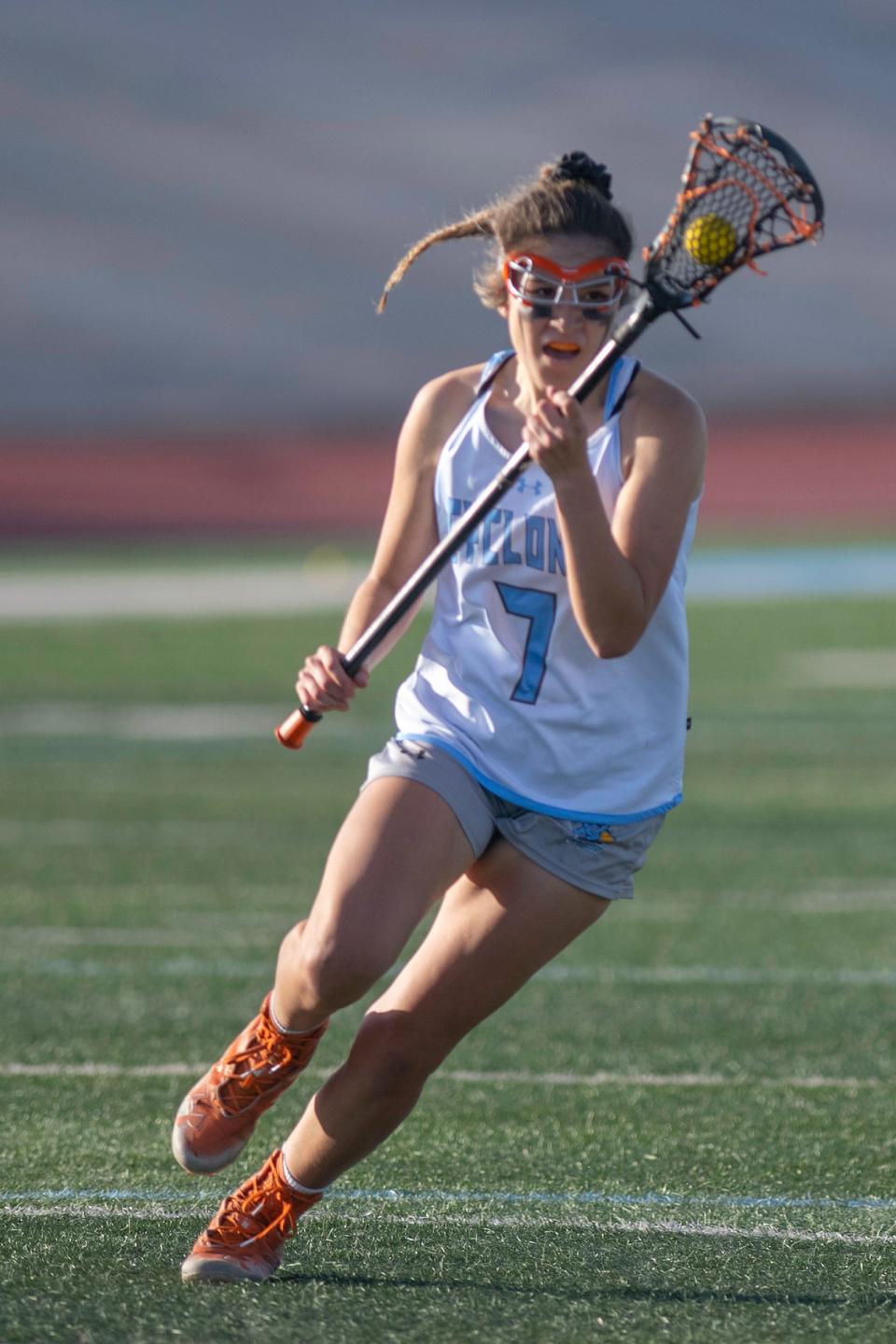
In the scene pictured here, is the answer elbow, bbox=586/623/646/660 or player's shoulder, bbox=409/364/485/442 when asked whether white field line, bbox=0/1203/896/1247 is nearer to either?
elbow, bbox=586/623/646/660

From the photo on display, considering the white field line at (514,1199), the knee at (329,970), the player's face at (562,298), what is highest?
the player's face at (562,298)

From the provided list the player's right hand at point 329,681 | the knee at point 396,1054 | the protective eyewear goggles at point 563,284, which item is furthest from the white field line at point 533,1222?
Result: the protective eyewear goggles at point 563,284

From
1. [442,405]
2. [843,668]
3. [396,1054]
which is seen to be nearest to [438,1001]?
[396,1054]

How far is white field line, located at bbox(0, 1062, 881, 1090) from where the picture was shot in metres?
5.12

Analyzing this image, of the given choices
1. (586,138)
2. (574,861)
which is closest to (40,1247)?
(574,861)

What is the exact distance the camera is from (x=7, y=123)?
44.1 m

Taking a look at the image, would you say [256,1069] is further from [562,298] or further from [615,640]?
[562,298]

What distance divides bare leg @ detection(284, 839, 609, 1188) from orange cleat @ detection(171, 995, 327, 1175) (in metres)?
0.08

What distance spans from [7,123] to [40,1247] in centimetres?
4327

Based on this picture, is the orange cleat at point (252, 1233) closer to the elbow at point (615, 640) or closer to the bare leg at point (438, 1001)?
the bare leg at point (438, 1001)

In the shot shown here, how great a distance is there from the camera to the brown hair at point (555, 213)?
11.3ft

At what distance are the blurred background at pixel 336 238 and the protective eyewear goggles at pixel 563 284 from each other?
34.6 m

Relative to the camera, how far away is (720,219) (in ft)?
11.5

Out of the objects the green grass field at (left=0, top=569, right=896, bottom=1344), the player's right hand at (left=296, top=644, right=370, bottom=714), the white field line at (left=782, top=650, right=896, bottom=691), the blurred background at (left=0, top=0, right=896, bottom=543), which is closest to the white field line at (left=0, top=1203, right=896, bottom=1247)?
the green grass field at (left=0, top=569, right=896, bottom=1344)
